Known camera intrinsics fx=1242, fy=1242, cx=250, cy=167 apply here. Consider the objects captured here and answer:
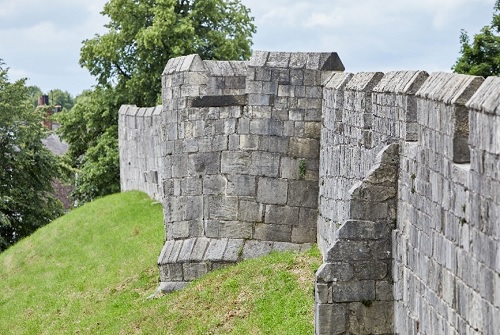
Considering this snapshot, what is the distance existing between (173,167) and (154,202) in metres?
9.23

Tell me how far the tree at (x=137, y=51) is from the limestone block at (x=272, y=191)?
20.7m

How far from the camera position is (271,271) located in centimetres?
1689

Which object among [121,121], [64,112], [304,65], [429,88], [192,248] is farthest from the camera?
[64,112]

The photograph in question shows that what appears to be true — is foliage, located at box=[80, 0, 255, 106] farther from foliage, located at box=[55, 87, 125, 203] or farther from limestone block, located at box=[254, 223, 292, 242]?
limestone block, located at box=[254, 223, 292, 242]

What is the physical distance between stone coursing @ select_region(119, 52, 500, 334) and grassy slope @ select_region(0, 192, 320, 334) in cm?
78

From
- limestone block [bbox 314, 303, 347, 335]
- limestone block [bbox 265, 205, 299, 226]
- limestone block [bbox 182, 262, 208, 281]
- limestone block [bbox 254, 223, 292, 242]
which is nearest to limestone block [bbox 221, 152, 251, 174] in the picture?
limestone block [bbox 265, 205, 299, 226]

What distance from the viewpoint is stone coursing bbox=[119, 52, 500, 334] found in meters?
9.40

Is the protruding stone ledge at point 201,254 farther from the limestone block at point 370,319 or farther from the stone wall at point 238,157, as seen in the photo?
the limestone block at point 370,319

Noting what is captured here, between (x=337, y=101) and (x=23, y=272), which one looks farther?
(x=23, y=272)

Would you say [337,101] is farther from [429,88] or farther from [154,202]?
[154,202]

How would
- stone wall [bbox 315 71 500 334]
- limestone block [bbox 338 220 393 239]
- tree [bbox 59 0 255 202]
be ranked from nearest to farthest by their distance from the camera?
stone wall [bbox 315 71 500 334]
limestone block [bbox 338 220 393 239]
tree [bbox 59 0 255 202]

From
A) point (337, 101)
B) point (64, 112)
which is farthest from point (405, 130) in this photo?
point (64, 112)

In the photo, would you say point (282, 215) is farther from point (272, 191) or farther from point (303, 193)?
point (303, 193)

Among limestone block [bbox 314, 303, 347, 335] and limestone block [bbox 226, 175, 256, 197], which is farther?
limestone block [bbox 226, 175, 256, 197]
